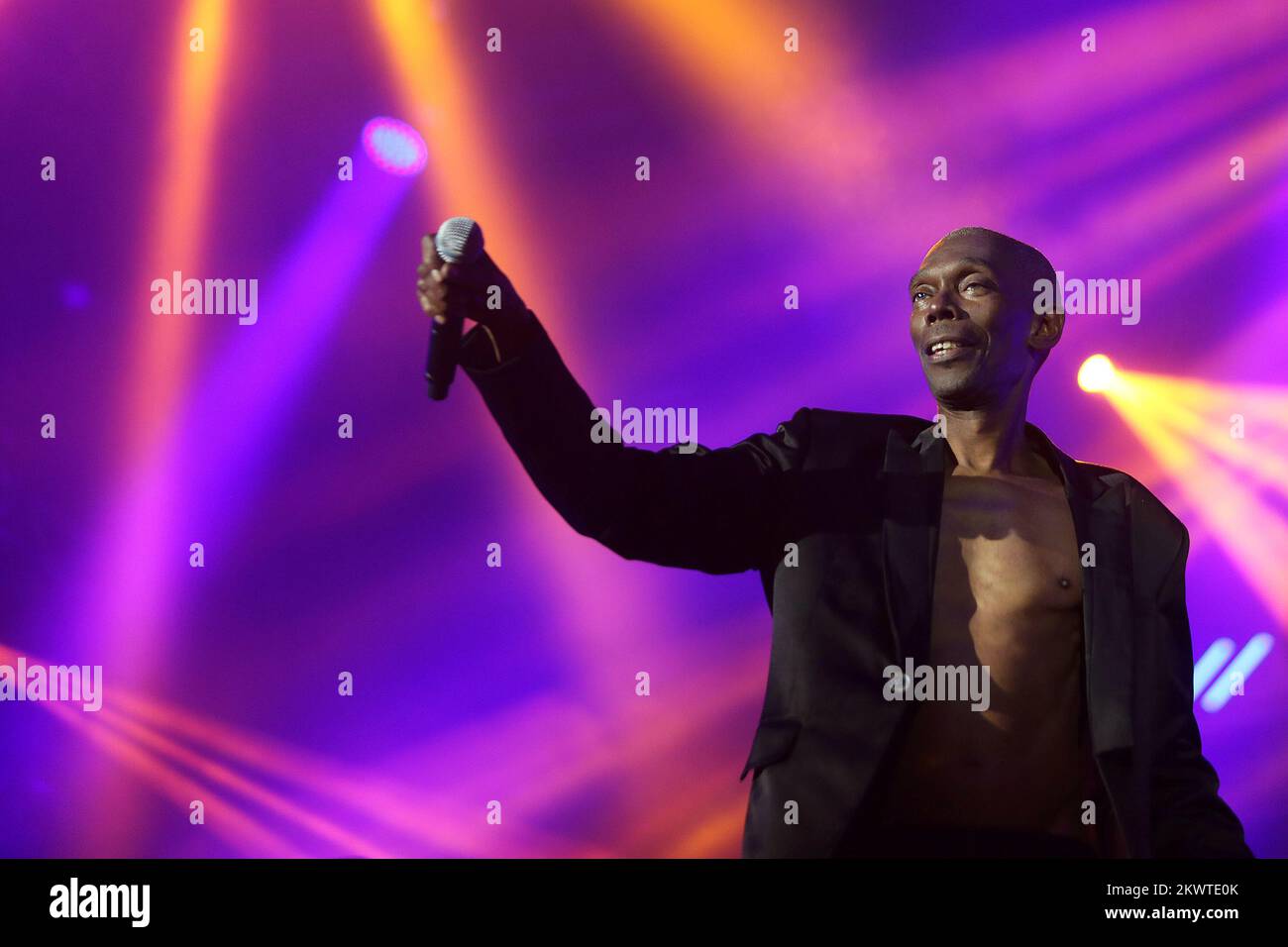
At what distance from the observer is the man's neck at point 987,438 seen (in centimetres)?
291

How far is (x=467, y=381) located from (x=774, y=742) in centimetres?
227

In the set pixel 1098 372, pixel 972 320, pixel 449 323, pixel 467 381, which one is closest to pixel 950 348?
pixel 972 320

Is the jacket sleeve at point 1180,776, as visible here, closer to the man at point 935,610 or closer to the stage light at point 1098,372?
the man at point 935,610

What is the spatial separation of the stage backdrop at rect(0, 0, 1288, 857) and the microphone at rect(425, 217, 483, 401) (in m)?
2.24

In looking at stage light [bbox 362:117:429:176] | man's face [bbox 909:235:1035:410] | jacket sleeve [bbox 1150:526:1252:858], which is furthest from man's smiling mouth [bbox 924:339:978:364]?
stage light [bbox 362:117:429:176]

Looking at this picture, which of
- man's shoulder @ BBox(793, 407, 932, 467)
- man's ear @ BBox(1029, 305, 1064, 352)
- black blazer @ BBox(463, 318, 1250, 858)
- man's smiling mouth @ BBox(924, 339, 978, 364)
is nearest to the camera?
black blazer @ BBox(463, 318, 1250, 858)

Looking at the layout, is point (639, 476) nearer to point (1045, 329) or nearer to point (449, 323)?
point (449, 323)

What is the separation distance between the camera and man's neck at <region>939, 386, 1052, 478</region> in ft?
9.54

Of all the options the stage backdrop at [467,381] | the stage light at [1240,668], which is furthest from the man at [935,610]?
the stage light at [1240,668]

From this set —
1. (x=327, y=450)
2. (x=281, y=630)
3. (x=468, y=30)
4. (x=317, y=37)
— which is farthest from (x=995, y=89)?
(x=281, y=630)

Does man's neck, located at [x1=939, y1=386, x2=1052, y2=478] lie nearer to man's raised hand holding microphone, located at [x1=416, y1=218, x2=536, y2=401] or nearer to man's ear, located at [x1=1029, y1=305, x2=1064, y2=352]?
man's ear, located at [x1=1029, y1=305, x2=1064, y2=352]

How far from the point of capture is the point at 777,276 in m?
4.47

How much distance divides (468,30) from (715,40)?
0.89 meters
